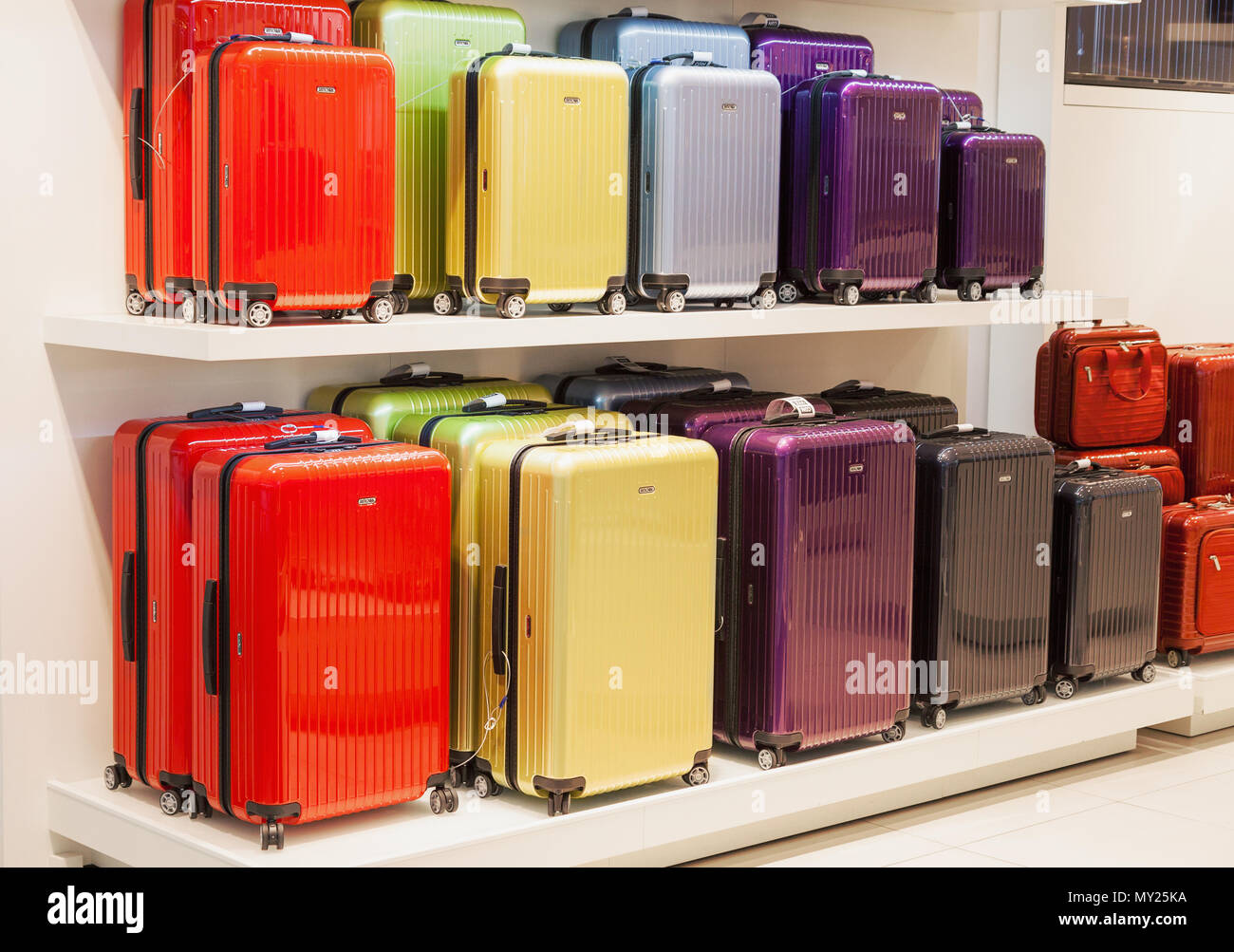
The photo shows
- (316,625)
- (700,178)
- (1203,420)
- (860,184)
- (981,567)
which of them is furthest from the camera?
(1203,420)

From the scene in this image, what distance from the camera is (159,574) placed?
381 centimetres

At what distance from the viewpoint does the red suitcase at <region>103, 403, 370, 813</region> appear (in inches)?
147

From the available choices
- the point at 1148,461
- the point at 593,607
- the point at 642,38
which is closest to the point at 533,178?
the point at 642,38

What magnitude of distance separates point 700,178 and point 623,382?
2.15ft

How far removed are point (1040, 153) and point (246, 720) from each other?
3.10m

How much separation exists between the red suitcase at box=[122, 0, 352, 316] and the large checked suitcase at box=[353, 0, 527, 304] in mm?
175

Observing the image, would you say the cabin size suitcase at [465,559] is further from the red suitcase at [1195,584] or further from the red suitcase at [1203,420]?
the red suitcase at [1203,420]

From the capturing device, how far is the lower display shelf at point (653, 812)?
12.0ft

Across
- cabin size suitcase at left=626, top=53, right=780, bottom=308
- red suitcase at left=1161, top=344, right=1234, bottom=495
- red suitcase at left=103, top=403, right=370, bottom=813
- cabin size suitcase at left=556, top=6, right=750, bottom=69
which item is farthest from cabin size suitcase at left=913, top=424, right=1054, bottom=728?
red suitcase at left=103, top=403, right=370, bottom=813

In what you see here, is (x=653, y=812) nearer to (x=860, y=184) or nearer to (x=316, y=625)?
(x=316, y=625)

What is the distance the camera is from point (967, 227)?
507 cm

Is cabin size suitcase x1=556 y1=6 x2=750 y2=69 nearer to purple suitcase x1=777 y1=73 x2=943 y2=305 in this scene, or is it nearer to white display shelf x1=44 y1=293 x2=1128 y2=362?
purple suitcase x1=777 y1=73 x2=943 y2=305

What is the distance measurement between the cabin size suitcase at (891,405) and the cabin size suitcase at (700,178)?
2.47 feet

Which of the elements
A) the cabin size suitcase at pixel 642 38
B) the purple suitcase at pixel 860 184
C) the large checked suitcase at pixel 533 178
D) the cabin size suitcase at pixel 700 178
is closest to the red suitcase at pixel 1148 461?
Result: the purple suitcase at pixel 860 184
